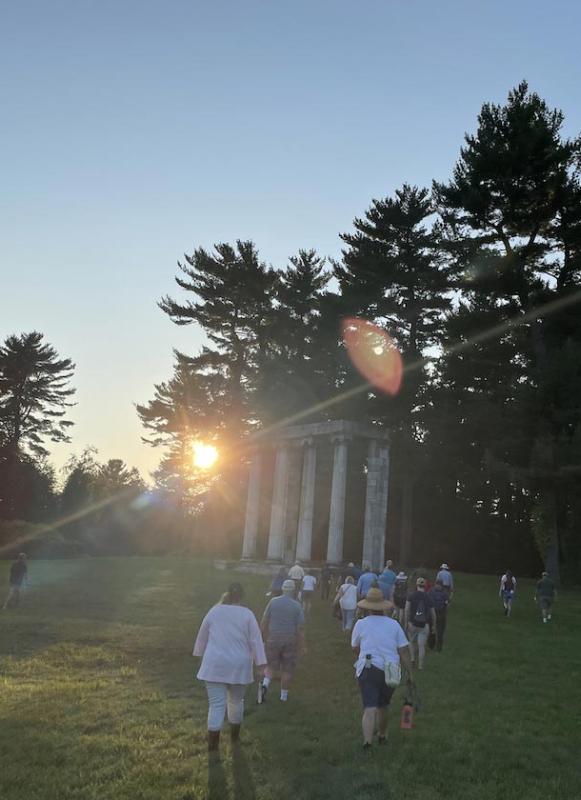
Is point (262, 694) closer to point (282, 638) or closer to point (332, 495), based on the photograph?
point (282, 638)

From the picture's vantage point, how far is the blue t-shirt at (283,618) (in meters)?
10.4

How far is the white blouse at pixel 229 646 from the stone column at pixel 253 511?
3612 cm

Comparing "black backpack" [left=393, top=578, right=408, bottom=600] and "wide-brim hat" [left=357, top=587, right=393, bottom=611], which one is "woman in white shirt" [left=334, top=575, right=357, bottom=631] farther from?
"wide-brim hat" [left=357, top=587, right=393, bottom=611]

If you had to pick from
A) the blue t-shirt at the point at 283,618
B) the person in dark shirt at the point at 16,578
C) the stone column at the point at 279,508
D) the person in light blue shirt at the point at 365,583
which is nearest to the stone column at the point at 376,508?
the stone column at the point at 279,508

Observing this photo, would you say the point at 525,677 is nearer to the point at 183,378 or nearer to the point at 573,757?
the point at 573,757

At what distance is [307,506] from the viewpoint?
38844 mm

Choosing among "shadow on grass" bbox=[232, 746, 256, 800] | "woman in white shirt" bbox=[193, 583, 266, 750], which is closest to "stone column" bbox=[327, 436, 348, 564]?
"woman in white shirt" bbox=[193, 583, 266, 750]

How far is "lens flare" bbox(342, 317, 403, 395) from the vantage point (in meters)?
42.0

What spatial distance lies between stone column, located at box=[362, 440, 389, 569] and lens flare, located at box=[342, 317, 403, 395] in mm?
5333

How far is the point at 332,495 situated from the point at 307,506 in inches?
78.2

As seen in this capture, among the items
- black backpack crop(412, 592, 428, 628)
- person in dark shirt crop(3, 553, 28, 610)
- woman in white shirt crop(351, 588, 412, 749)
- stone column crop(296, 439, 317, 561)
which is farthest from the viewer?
stone column crop(296, 439, 317, 561)

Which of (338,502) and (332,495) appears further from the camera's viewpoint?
(332,495)

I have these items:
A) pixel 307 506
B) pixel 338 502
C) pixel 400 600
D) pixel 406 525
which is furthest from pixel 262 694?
pixel 406 525

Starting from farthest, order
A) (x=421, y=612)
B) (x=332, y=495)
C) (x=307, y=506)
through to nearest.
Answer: (x=307, y=506), (x=332, y=495), (x=421, y=612)
